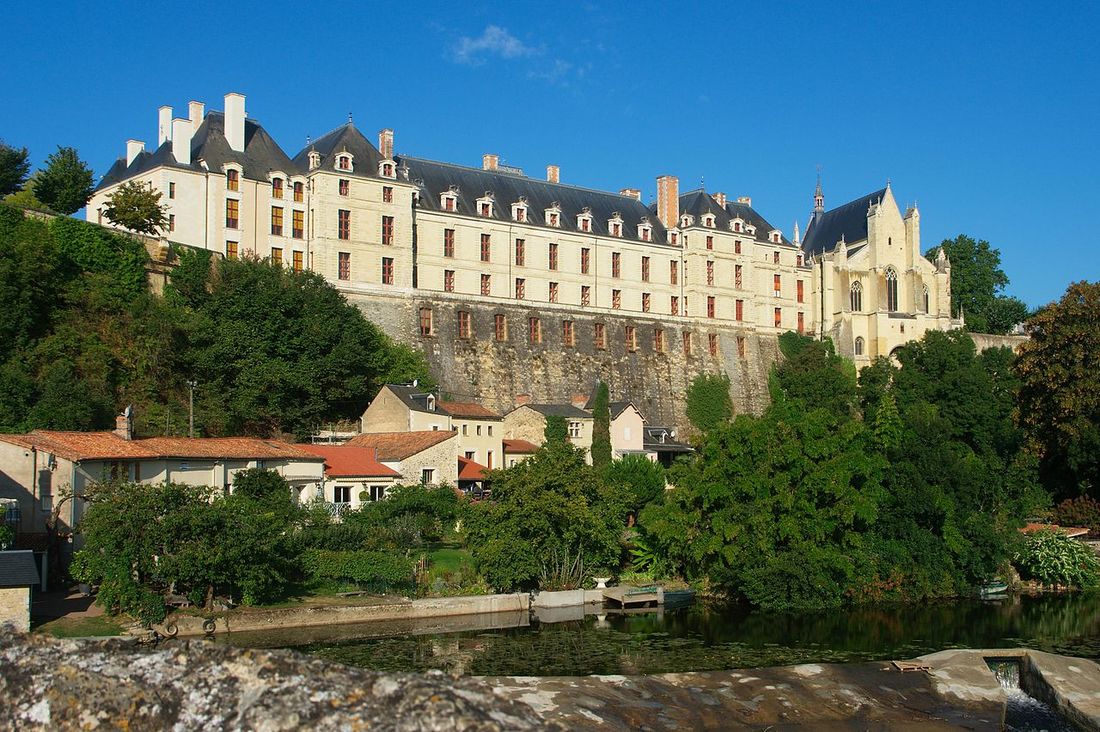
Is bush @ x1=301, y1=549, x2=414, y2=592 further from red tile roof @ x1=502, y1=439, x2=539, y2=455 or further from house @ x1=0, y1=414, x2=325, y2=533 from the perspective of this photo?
red tile roof @ x1=502, y1=439, x2=539, y2=455

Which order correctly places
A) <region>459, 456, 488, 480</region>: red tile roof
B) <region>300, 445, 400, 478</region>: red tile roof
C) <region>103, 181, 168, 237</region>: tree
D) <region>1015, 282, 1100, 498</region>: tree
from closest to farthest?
1. <region>300, 445, 400, 478</region>: red tile roof
2. <region>1015, 282, 1100, 498</region>: tree
3. <region>459, 456, 488, 480</region>: red tile roof
4. <region>103, 181, 168, 237</region>: tree

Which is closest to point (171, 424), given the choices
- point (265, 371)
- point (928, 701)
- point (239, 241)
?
point (265, 371)

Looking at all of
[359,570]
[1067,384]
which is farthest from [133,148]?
[1067,384]

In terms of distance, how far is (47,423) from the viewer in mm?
33875

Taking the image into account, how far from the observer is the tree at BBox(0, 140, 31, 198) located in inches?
2101

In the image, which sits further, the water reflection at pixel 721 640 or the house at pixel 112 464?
the house at pixel 112 464

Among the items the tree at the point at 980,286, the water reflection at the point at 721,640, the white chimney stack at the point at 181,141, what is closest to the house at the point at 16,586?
the water reflection at the point at 721,640

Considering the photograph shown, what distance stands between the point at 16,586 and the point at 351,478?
15.6 meters

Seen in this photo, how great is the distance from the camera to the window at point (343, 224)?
49406 millimetres

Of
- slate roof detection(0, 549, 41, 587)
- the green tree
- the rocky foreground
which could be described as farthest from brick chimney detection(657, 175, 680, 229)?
the rocky foreground

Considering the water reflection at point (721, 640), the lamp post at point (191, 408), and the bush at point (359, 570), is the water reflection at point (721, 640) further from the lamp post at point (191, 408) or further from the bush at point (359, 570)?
the lamp post at point (191, 408)

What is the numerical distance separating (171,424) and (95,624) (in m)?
16.1

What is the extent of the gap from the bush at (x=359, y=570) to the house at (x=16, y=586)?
798cm

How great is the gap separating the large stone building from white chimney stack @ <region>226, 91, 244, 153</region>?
0.20ft
